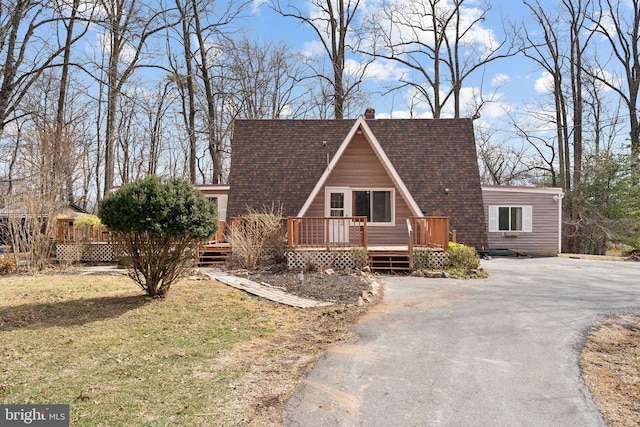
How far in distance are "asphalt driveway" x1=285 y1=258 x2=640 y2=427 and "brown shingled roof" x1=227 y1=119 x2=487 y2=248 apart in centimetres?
822

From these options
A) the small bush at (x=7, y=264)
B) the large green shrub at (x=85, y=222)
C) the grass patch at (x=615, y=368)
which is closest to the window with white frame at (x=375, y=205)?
the grass patch at (x=615, y=368)

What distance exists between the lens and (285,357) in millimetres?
5355

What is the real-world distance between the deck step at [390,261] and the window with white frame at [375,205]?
9.79 feet

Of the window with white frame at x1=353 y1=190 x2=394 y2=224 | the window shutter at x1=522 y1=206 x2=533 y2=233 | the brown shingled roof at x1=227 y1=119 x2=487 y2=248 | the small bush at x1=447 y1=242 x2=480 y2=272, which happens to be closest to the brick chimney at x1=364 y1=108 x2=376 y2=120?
the brown shingled roof at x1=227 y1=119 x2=487 y2=248

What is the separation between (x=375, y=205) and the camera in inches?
640

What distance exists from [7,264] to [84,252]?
257 centimetres

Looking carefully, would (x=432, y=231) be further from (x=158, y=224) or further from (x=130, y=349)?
(x=130, y=349)

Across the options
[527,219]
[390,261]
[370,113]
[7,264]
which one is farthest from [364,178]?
[7,264]

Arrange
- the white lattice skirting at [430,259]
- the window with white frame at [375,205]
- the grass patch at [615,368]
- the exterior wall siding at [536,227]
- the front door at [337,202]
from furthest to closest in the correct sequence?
the exterior wall siding at [536,227] < the window with white frame at [375,205] < the front door at [337,202] < the white lattice skirting at [430,259] < the grass patch at [615,368]

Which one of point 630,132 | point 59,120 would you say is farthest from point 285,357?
point 630,132

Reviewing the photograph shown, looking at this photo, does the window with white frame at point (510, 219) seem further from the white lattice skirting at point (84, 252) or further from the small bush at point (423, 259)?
the white lattice skirting at point (84, 252)

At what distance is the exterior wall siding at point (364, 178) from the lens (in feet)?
52.9

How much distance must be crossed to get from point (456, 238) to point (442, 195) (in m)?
1.88

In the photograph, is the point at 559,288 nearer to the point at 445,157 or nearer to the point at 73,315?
the point at 445,157
